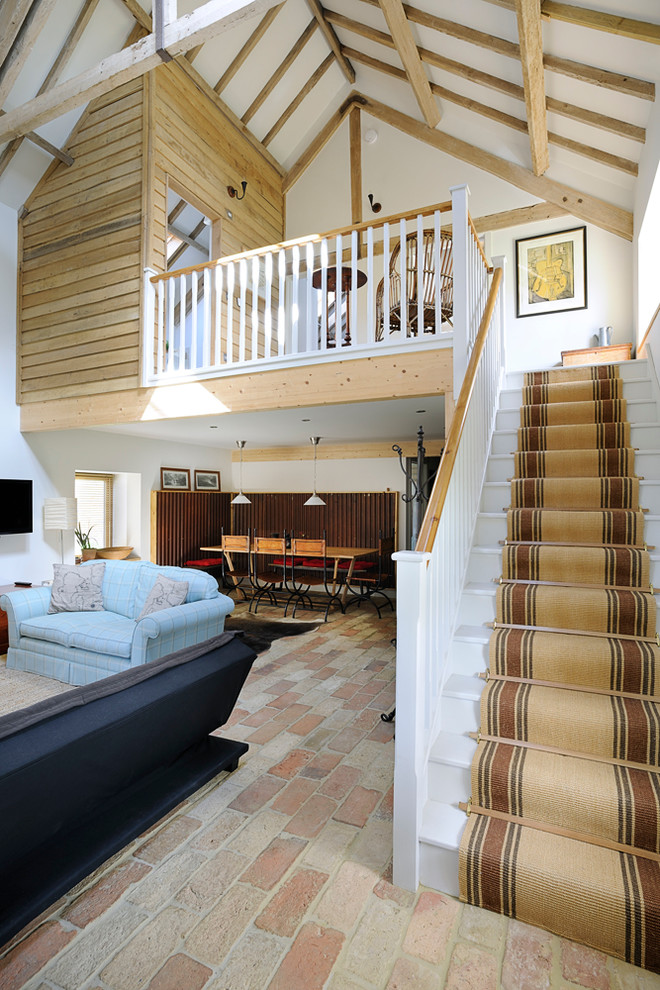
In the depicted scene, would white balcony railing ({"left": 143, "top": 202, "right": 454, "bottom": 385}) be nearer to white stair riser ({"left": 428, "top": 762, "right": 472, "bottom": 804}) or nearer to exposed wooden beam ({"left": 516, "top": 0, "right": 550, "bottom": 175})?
exposed wooden beam ({"left": 516, "top": 0, "right": 550, "bottom": 175})

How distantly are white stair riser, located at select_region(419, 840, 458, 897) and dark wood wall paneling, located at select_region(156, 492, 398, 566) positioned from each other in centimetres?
569

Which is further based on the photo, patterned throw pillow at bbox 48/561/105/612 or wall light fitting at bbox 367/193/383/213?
wall light fitting at bbox 367/193/383/213

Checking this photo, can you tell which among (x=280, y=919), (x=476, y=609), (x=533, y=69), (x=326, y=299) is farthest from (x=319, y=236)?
(x=280, y=919)

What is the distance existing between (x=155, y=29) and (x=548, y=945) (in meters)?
4.97

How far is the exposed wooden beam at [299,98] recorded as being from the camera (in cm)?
646

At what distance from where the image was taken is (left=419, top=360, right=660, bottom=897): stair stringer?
1823mm

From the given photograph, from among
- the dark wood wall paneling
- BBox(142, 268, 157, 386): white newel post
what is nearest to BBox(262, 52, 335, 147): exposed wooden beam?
BBox(142, 268, 157, 386): white newel post

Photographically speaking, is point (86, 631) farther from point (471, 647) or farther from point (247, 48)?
point (247, 48)

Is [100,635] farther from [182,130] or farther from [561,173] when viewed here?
[561,173]

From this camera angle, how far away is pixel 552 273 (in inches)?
239

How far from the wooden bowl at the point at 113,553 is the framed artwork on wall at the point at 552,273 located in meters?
5.80

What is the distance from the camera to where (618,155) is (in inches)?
187

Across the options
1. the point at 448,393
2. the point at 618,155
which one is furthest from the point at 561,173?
the point at 448,393

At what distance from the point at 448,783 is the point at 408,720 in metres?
0.42
